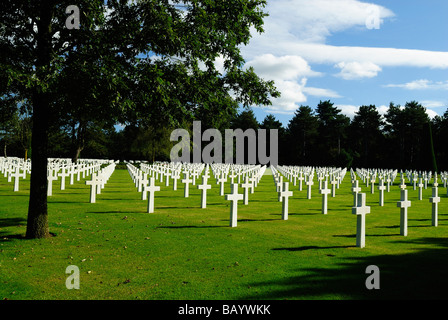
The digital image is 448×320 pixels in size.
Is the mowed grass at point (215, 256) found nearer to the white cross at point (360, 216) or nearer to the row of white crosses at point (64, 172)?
the white cross at point (360, 216)

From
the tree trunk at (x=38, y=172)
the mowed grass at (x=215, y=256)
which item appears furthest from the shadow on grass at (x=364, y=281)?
the tree trunk at (x=38, y=172)

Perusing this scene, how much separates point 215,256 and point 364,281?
2.63 meters

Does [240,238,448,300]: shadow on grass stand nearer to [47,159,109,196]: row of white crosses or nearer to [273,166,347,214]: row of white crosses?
[273,166,347,214]: row of white crosses

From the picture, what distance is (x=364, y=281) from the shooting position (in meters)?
5.38

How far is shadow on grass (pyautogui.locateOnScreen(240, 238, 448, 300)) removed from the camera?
188 inches

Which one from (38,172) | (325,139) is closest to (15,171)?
(38,172)

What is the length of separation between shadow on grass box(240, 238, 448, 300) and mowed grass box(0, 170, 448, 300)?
16mm

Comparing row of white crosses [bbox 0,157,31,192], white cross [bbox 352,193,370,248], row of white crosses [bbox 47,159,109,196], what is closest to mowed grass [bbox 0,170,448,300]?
white cross [bbox 352,193,370,248]

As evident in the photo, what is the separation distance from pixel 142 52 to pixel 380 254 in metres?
6.38

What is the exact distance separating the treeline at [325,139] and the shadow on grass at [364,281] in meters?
50.7

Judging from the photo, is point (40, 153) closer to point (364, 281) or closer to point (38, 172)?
point (38, 172)
